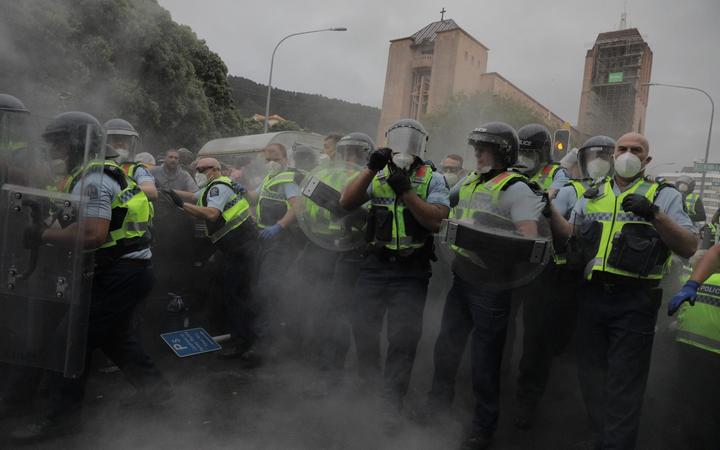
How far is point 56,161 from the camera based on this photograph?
2.62 meters

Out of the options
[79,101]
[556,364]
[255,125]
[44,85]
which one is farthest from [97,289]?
[255,125]

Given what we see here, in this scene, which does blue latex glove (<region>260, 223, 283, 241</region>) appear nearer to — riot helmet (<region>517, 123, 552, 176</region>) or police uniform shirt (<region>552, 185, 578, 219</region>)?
riot helmet (<region>517, 123, 552, 176</region>)

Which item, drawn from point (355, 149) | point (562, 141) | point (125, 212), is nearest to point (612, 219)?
point (355, 149)

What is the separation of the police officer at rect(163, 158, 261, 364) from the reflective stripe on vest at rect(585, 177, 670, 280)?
2.73 m

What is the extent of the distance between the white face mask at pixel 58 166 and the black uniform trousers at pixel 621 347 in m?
2.82

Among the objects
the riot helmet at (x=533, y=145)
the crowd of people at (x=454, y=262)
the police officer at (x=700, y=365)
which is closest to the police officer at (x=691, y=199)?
the crowd of people at (x=454, y=262)

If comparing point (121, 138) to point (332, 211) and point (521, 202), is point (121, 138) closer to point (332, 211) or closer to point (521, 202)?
point (332, 211)

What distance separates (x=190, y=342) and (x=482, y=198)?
9.32ft

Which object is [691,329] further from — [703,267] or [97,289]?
[97,289]

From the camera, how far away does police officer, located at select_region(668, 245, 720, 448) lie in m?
3.19

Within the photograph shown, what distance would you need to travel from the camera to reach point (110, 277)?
317 cm

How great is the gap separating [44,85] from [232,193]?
1.82 meters

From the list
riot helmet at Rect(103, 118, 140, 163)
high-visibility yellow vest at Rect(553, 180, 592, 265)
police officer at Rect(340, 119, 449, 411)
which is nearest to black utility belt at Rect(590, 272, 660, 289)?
high-visibility yellow vest at Rect(553, 180, 592, 265)

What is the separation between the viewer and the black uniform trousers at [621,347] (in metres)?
2.87
